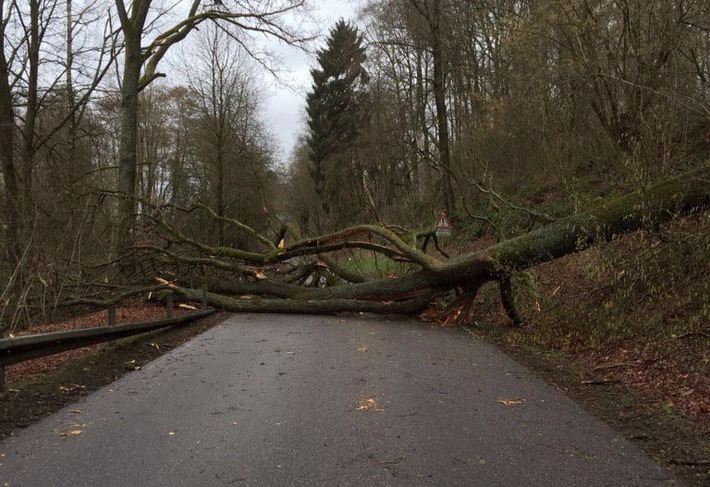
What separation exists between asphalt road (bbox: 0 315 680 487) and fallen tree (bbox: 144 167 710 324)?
372 cm

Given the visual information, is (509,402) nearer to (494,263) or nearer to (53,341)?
(53,341)

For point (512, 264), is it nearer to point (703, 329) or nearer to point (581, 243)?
point (581, 243)

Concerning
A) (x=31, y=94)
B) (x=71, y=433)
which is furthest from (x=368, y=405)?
(x=31, y=94)

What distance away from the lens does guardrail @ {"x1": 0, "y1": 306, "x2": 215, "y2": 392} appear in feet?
18.1

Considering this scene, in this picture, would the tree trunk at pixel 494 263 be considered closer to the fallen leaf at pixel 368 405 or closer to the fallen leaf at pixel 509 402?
the fallen leaf at pixel 509 402

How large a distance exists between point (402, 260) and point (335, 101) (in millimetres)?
35795

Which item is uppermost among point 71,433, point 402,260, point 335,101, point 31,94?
point 335,101

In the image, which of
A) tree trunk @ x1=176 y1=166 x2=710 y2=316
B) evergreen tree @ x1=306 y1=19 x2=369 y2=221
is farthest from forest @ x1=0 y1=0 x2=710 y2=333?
evergreen tree @ x1=306 y1=19 x2=369 y2=221

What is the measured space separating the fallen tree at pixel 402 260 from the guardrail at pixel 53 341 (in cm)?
577

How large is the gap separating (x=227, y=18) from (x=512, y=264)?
13.2 metres

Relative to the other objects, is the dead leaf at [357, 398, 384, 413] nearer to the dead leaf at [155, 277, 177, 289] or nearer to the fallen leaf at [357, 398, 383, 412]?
the fallen leaf at [357, 398, 383, 412]

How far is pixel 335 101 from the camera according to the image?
48531mm

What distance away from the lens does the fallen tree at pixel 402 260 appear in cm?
912

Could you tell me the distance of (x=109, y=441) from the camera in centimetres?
458
